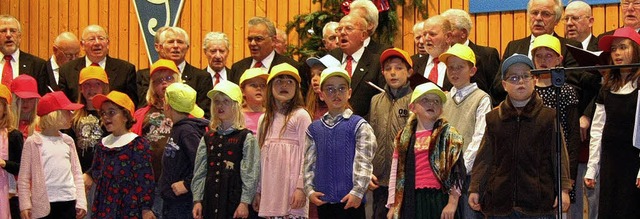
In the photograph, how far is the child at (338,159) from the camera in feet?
20.0

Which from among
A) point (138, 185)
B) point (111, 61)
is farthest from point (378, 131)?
point (111, 61)

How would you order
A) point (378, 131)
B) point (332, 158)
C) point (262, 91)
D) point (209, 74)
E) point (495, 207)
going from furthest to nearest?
1. point (209, 74)
2. point (262, 91)
3. point (378, 131)
4. point (332, 158)
5. point (495, 207)

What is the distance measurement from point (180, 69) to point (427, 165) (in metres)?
3.11

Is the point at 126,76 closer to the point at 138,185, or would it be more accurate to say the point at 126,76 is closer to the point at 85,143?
the point at 85,143

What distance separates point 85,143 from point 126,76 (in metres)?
1.08

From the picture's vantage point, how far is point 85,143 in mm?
7523

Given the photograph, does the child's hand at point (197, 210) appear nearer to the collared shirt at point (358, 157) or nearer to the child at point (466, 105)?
the collared shirt at point (358, 157)

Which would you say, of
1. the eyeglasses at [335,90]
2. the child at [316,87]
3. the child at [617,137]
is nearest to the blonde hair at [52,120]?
the child at [316,87]

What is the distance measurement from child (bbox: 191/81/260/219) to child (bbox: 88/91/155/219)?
0.38m

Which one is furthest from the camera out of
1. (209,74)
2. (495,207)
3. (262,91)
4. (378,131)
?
(209,74)

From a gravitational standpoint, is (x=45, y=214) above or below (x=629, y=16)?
below

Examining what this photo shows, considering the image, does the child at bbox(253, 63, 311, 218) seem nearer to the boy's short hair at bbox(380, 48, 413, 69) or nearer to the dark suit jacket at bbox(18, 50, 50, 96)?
the boy's short hair at bbox(380, 48, 413, 69)

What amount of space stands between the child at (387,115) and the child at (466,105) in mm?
306

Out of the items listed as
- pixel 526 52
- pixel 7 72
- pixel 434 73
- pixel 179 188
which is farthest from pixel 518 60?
pixel 7 72
